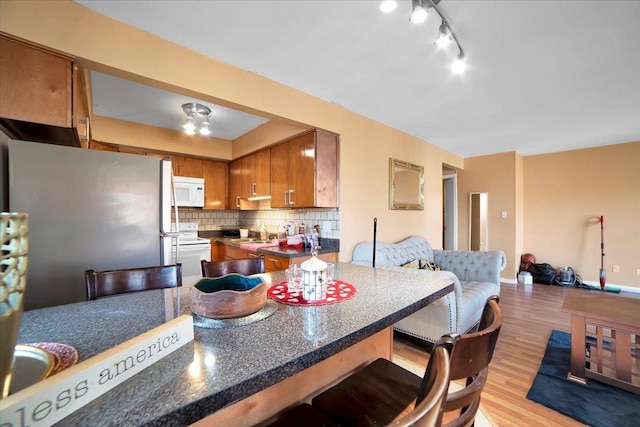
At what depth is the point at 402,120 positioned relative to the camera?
11.1 feet

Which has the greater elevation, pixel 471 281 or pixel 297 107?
pixel 297 107

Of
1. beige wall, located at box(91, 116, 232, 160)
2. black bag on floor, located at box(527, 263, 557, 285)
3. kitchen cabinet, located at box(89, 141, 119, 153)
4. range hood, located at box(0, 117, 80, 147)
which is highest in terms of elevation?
beige wall, located at box(91, 116, 232, 160)

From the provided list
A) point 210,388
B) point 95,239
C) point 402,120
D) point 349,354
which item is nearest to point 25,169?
point 95,239

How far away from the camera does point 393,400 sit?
0.94m

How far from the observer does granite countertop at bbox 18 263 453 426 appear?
17.5 inches

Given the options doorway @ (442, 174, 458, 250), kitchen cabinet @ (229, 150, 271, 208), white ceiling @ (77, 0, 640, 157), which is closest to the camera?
white ceiling @ (77, 0, 640, 157)

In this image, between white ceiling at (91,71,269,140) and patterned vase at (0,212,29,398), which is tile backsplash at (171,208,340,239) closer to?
white ceiling at (91,71,269,140)

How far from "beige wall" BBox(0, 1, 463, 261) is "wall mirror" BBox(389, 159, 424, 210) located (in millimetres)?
106

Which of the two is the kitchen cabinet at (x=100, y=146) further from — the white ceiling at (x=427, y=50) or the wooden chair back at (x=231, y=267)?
the wooden chair back at (x=231, y=267)

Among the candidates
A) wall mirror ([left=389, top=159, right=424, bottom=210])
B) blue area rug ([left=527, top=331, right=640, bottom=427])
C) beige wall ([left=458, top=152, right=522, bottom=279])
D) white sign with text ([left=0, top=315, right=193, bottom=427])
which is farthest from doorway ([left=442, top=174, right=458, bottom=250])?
white sign with text ([left=0, top=315, right=193, bottom=427])

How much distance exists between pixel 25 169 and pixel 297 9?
173 centimetres

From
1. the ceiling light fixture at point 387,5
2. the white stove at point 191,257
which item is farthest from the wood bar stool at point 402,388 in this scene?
the white stove at point 191,257

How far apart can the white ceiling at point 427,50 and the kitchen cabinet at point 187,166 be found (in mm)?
1209

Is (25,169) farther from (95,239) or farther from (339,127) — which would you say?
(339,127)
